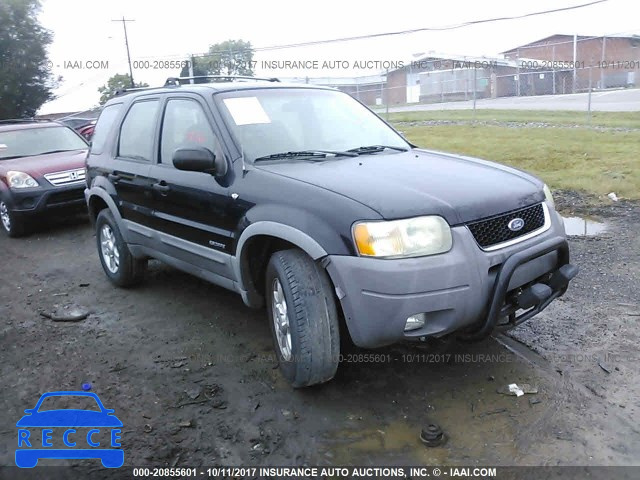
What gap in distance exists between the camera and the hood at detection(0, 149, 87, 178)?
796 cm

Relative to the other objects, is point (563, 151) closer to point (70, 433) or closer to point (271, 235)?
point (271, 235)

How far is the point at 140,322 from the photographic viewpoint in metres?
4.63

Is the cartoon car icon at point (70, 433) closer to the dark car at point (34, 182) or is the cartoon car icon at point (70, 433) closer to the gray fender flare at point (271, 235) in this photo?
the gray fender flare at point (271, 235)

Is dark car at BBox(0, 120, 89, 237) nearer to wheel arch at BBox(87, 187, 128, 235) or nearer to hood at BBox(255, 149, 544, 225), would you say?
wheel arch at BBox(87, 187, 128, 235)

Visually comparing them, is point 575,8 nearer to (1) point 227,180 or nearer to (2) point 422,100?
(1) point 227,180

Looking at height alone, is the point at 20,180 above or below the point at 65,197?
above

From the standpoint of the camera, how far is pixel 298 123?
160 inches

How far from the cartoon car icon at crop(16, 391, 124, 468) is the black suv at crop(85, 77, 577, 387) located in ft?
3.46

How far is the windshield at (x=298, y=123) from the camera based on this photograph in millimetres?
3811

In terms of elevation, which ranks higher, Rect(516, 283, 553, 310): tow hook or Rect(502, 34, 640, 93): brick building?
Rect(502, 34, 640, 93): brick building

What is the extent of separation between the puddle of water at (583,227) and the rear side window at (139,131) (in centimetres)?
471

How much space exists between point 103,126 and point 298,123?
2423 millimetres

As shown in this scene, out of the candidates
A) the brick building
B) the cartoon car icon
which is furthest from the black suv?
the brick building

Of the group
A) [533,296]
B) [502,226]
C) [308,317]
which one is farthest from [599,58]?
[308,317]
